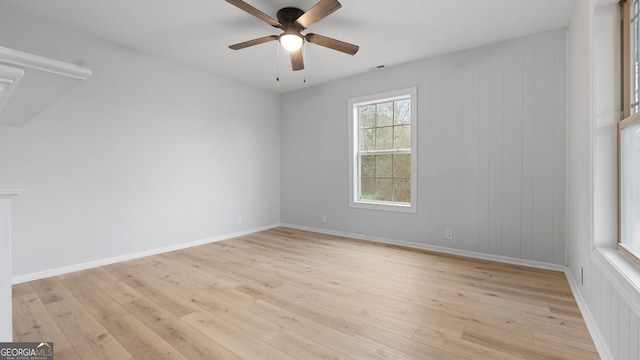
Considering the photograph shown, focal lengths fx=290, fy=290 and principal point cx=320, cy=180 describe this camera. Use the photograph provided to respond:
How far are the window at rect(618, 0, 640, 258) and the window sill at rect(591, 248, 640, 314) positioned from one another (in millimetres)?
59

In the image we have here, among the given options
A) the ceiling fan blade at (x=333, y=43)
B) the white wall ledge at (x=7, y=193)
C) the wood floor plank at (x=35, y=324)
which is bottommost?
the wood floor plank at (x=35, y=324)

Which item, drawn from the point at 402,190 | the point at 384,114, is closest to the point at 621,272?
the point at 402,190

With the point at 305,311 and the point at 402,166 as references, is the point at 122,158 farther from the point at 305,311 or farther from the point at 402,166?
the point at 402,166

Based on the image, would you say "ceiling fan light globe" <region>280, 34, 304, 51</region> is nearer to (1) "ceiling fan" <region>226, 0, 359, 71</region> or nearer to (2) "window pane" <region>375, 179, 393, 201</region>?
(1) "ceiling fan" <region>226, 0, 359, 71</region>

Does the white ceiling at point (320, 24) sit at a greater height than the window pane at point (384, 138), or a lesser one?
greater

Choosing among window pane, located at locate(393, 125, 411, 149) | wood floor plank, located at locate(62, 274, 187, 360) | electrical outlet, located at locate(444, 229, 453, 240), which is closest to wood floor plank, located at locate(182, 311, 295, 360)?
wood floor plank, located at locate(62, 274, 187, 360)

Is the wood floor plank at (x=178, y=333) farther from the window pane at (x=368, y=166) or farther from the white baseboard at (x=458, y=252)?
the window pane at (x=368, y=166)

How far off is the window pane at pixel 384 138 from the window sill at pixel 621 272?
8.97ft

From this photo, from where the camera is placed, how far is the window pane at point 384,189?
4.24 m

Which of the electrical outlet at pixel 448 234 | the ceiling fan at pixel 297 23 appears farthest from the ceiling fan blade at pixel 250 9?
the electrical outlet at pixel 448 234

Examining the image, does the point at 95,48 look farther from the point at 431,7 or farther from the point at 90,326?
the point at 431,7

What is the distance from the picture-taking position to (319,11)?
225cm

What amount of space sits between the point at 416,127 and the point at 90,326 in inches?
151

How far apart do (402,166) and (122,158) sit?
3.56 meters
